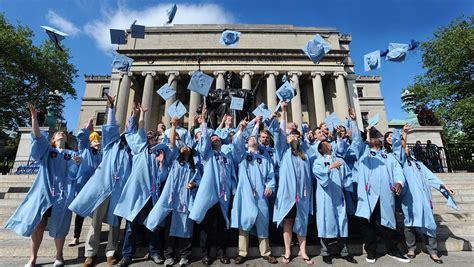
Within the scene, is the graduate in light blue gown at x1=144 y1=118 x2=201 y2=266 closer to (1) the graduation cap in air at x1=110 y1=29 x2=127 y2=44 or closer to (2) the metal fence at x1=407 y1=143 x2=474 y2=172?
(1) the graduation cap in air at x1=110 y1=29 x2=127 y2=44

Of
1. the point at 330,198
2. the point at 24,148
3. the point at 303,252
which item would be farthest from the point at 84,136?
the point at 24,148

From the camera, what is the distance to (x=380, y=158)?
17.4ft

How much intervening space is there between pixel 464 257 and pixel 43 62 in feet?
127

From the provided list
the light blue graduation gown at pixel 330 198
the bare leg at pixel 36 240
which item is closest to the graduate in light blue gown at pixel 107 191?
the bare leg at pixel 36 240

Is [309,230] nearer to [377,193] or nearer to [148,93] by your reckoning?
[377,193]

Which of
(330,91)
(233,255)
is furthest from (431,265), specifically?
(330,91)

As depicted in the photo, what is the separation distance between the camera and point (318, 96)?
3441 cm

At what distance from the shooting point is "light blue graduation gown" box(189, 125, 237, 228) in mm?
4477

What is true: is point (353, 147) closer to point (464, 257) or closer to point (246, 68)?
point (464, 257)

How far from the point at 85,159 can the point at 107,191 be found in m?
0.98

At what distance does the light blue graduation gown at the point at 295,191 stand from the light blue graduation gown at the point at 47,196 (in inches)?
140

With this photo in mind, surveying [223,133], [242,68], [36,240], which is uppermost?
[242,68]

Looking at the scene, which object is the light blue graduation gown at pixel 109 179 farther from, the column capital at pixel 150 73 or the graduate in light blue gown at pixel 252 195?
the column capital at pixel 150 73

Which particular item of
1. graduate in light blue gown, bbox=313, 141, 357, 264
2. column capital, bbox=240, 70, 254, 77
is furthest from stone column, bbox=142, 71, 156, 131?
graduate in light blue gown, bbox=313, 141, 357, 264
